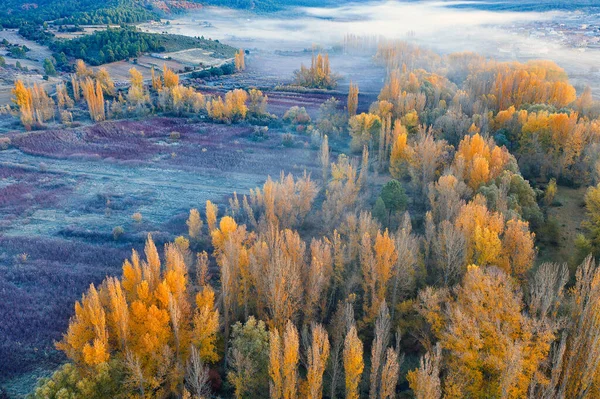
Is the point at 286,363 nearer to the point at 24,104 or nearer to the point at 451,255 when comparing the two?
the point at 451,255

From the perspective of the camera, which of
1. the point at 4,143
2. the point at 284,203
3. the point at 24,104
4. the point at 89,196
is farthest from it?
the point at 24,104

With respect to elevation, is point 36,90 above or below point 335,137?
above

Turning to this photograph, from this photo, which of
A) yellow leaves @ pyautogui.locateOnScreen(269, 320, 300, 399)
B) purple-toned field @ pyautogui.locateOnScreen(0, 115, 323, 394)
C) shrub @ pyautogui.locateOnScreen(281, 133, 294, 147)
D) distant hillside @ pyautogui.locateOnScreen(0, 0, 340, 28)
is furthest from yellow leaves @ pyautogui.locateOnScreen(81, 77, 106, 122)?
distant hillside @ pyautogui.locateOnScreen(0, 0, 340, 28)

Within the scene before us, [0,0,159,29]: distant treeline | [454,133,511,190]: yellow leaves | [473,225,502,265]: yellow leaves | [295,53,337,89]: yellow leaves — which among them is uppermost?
[0,0,159,29]: distant treeline

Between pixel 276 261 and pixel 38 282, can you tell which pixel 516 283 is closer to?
pixel 276 261

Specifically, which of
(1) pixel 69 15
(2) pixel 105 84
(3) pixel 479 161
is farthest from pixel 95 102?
(1) pixel 69 15

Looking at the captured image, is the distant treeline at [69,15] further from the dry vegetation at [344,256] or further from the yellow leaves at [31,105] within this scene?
the dry vegetation at [344,256]

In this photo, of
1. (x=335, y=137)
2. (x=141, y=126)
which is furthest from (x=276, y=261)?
(x=141, y=126)

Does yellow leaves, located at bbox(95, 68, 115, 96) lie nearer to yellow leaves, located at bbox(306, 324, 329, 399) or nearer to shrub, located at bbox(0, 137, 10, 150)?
shrub, located at bbox(0, 137, 10, 150)
